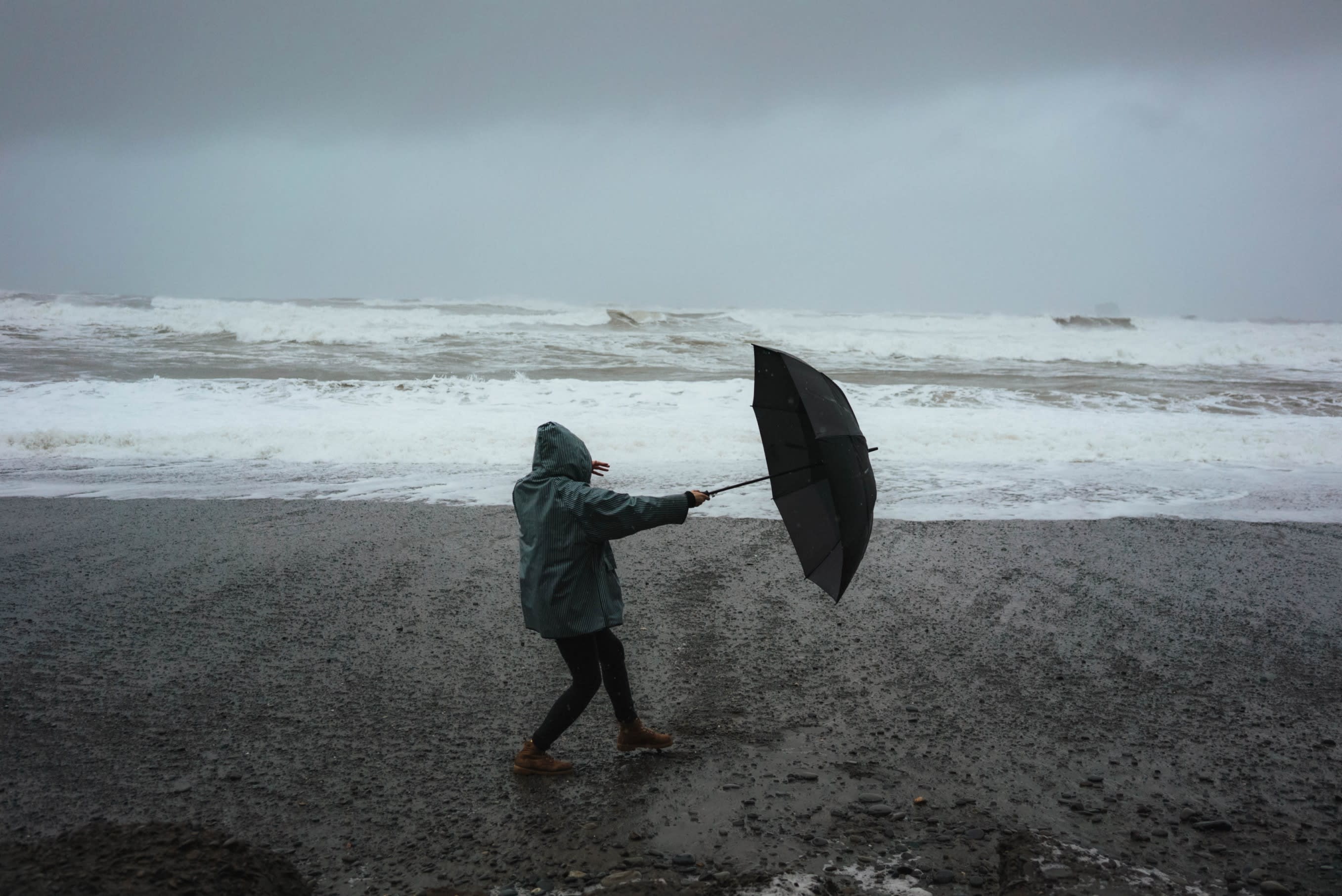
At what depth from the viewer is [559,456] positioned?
3.20 metres

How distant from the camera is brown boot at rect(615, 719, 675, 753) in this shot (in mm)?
3480

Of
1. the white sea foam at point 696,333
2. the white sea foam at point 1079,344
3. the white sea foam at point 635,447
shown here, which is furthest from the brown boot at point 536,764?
the white sea foam at point 1079,344

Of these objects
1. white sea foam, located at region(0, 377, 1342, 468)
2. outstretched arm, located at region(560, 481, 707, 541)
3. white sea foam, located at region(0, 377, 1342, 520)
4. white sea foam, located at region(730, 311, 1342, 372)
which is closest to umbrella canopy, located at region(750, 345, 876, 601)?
outstretched arm, located at region(560, 481, 707, 541)

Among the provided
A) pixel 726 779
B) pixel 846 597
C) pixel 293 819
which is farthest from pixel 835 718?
pixel 293 819

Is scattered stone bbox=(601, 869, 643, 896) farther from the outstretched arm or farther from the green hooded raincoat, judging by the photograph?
the outstretched arm

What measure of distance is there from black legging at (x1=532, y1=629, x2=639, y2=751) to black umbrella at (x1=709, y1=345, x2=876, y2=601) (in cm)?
85

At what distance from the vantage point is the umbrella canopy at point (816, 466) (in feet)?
10.5

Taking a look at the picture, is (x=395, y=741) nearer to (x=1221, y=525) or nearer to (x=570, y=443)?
(x=570, y=443)

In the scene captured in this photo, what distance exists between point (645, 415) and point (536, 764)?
32.6 feet

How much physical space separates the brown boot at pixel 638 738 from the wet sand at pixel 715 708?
0.07 meters

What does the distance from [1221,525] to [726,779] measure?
5.67 metres

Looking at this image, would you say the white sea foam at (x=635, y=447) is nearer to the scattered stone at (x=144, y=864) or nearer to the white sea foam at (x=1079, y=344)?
the scattered stone at (x=144, y=864)

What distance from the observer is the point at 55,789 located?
316 centimetres

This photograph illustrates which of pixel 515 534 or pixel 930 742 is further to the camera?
pixel 515 534
